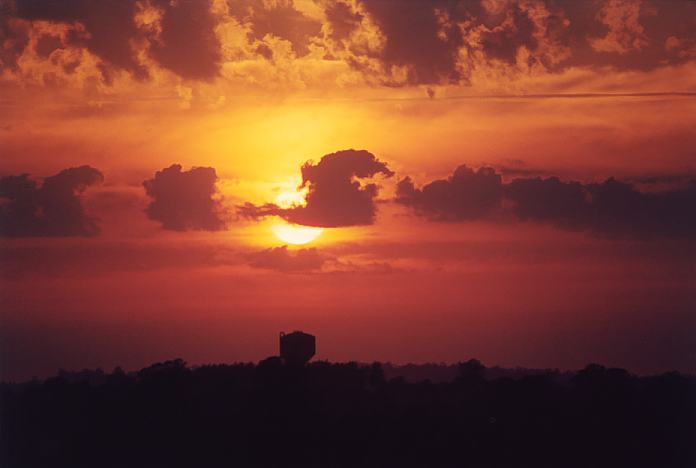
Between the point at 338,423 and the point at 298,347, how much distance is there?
762 cm

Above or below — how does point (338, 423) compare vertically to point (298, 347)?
below

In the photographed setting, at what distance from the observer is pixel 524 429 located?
65312 millimetres

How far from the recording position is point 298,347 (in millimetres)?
73750

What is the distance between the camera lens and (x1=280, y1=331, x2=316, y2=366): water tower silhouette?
7369 centimetres

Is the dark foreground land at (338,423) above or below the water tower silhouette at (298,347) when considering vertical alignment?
below

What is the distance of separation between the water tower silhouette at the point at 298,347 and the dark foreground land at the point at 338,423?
1.14 meters

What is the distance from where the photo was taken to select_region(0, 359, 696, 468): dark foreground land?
61.2 metres

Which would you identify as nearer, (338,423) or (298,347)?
(338,423)

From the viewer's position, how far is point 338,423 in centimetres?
6819

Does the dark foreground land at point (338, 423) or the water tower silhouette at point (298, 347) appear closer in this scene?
Result: the dark foreground land at point (338, 423)

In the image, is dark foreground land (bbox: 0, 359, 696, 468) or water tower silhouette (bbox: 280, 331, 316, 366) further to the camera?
water tower silhouette (bbox: 280, 331, 316, 366)

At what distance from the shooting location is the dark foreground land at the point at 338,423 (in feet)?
201

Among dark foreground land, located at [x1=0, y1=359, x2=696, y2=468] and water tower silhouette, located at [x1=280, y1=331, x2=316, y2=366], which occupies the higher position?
water tower silhouette, located at [x1=280, y1=331, x2=316, y2=366]

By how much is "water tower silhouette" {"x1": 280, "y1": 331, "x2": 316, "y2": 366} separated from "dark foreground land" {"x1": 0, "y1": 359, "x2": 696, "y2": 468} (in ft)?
3.75
